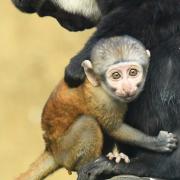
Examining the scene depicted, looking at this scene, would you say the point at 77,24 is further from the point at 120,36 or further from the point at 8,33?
the point at 8,33

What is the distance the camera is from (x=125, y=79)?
4.27 metres

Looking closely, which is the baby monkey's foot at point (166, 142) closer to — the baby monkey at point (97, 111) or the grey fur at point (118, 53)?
the baby monkey at point (97, 111)

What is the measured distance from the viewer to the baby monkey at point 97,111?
4.31 meters

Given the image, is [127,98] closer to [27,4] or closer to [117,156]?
[117,156]

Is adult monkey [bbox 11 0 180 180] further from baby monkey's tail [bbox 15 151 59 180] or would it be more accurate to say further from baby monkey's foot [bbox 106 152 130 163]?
baby monkey's tail [bbox 15 151 59 180]

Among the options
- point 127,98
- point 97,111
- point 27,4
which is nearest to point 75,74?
point 97,111

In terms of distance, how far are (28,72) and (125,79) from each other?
3.95m

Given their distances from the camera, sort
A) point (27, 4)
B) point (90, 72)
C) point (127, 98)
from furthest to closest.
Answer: point (27, 4) < point (90, 72) < point (127, 98)

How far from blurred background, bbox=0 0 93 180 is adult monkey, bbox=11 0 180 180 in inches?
139

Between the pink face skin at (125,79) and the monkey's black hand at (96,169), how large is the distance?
333 mm

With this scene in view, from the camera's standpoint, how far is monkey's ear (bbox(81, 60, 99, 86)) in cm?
438

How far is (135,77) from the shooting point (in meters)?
4.28

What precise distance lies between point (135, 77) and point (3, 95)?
397 cm

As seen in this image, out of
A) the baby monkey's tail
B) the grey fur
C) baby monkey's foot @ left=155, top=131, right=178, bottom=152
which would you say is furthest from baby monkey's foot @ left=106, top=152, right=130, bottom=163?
the grey fur
